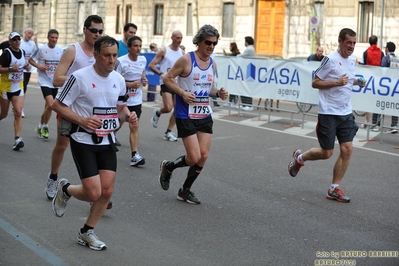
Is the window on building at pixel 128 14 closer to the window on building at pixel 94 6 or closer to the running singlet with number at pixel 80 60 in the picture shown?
the window on building at pixel 94 6

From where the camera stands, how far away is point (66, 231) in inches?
286

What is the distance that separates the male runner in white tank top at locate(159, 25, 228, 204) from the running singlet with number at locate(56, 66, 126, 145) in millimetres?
1791

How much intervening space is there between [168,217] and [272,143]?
20.5ft

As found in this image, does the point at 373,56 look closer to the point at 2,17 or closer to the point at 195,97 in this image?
the point at 195,97

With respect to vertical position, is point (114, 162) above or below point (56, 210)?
above

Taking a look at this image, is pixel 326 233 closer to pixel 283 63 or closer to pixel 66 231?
pixel 66 231

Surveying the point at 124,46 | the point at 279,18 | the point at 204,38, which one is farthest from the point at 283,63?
the point at 279,18

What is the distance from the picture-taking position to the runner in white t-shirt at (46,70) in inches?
534

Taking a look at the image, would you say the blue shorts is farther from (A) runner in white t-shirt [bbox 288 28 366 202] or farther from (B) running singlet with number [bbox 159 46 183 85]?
(B) running singlet with number [bbox 159 46 183 85]

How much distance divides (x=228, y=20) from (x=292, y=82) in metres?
23.7

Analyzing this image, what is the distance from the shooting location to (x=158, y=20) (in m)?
44.8

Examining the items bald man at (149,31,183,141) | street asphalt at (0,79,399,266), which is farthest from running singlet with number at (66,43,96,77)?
bald man at (149,31,183,141)

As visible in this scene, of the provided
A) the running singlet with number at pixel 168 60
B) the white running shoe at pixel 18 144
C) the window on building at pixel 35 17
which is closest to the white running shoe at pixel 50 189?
the white running shoe at pixel 18 144

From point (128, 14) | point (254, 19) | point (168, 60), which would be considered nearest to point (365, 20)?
point (254, 19)
